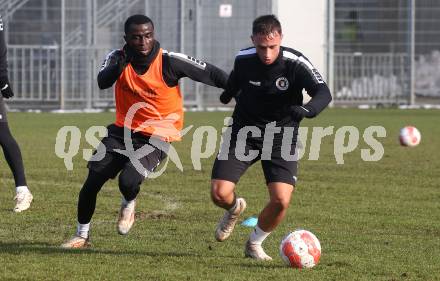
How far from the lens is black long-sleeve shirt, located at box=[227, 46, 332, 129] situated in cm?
805

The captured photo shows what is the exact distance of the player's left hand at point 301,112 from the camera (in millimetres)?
7543

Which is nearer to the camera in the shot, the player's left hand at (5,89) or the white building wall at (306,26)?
the player's left hand at (5,89)

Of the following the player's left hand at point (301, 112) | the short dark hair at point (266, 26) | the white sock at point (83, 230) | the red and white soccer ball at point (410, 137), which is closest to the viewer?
the player's left hand at point (301, 112)

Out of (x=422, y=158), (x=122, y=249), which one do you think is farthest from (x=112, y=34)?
(x=122, y=249)

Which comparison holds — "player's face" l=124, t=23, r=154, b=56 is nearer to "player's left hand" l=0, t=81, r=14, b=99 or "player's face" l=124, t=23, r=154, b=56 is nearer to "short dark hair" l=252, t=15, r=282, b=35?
"short dark hair" l=252, t=15, r=282, b=35

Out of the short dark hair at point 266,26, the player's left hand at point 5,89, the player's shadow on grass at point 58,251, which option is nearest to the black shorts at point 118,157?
the player's shadow on grass at point 58,251

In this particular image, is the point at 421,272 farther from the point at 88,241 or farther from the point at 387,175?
the point at 387,175

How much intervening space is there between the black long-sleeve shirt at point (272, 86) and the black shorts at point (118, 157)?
30.0 inches

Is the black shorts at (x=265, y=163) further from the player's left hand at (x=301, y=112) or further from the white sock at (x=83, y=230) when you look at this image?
the white sock at (x=83, y=230)

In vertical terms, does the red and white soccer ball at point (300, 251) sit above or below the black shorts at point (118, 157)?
below

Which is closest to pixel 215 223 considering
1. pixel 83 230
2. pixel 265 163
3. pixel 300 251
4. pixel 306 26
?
pixel 83 230

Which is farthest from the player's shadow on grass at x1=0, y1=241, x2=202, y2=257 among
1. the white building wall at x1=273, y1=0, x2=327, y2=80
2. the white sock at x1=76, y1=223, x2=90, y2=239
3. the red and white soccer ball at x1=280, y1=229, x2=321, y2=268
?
the white building wall at x1=273, y1=0, x2=327, y2=80

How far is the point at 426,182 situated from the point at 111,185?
12.6 feet

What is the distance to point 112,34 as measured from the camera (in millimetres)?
30047
